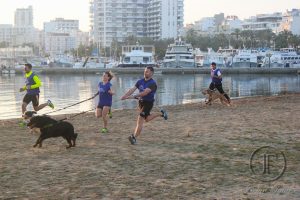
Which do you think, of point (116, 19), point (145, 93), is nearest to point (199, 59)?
point (116, 19)

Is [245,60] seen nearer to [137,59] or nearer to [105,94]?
[137,59]

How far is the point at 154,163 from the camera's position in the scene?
7961 millimetres

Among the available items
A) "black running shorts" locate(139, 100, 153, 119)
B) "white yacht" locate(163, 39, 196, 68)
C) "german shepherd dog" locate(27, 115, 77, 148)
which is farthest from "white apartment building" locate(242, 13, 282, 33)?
"german shepherd dog" locate(27, 115, 77, 148)

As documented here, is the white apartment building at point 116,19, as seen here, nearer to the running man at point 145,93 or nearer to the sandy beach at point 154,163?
the sandy beach at point 154,163

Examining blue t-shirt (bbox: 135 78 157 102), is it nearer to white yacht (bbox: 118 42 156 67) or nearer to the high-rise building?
white yacht (bbox: 118 42 156 67)

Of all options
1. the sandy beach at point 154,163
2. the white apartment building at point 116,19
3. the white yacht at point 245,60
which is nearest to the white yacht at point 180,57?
the white yacht at point 245,60

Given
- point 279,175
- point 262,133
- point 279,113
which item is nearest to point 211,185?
point 279,175

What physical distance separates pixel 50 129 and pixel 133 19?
6542 inches

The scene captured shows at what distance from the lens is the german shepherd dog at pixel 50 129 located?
9297 mm

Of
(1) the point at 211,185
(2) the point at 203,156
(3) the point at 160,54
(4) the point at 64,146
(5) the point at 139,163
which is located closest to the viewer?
(1) the point at 211,185

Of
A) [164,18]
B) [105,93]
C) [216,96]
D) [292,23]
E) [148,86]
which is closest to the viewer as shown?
[148,86]

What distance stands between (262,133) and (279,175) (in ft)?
13.7

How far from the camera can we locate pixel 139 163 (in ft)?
26.1

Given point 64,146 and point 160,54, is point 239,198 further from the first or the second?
point 160,54
